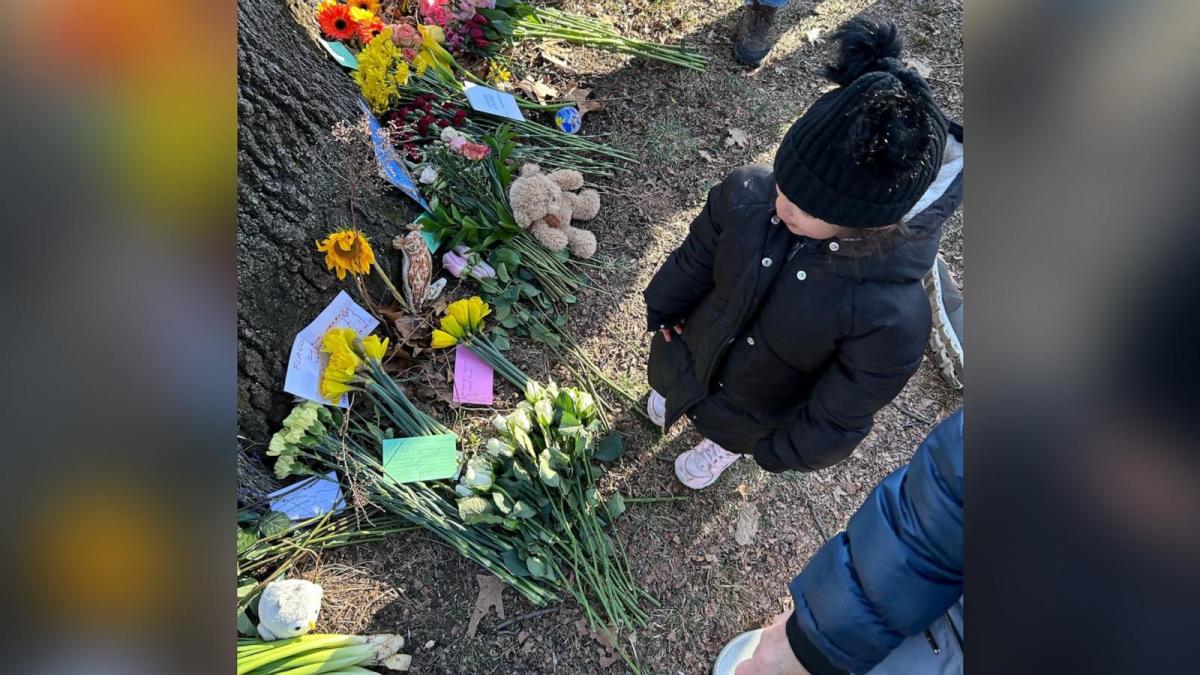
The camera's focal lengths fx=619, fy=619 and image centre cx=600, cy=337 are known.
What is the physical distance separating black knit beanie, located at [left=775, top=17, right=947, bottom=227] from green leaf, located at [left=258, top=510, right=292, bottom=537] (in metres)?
1.80

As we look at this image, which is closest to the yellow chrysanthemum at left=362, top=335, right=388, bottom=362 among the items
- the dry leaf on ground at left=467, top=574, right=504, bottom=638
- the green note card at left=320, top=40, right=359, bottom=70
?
the dry leaf on ground at left=467, top=574, right=504, bottom=638

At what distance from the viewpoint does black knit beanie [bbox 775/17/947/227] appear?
1.08m

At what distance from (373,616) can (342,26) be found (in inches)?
91.9

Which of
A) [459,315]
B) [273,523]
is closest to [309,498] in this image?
[273,523]

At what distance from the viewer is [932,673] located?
Result: 112 centimetres

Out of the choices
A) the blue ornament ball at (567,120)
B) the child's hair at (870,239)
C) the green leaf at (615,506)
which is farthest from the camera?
the blue ornament ball at (567,120)

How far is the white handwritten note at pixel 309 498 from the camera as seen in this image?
2.02 m

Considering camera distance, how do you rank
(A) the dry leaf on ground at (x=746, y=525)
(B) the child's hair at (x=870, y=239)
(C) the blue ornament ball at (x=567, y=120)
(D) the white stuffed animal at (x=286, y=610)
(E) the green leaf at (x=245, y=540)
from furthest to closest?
1. (C) the blue ornament ball at (x=567, y=120)
2. (A) the dry leaf on ground at (x=746, y=525)
3. (E) the green leaf at (x=245, y=540)
4. (D) the white stuffed animal at (x=286, y=610)
5. (B) the child's hair at (x=870, y=239)

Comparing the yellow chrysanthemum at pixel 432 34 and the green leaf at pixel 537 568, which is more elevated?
the yellow chrysanthemum at pixel 432 34

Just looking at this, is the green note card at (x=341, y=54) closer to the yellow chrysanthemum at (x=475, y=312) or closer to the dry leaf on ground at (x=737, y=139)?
the yellow chrysanthemum at (x=475, y=312)

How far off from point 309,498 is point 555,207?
1.42m

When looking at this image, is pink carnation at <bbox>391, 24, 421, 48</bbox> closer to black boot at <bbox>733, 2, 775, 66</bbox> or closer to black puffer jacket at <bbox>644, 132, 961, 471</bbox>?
black puffer jacket at <bbox>644, 132, 961, 471</bbox>

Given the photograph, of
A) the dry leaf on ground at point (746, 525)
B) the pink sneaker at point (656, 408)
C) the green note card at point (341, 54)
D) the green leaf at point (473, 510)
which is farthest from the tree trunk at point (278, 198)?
the dry leaf on ground at point (746, 525)

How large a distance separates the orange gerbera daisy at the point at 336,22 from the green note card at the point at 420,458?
1737 millimetres
